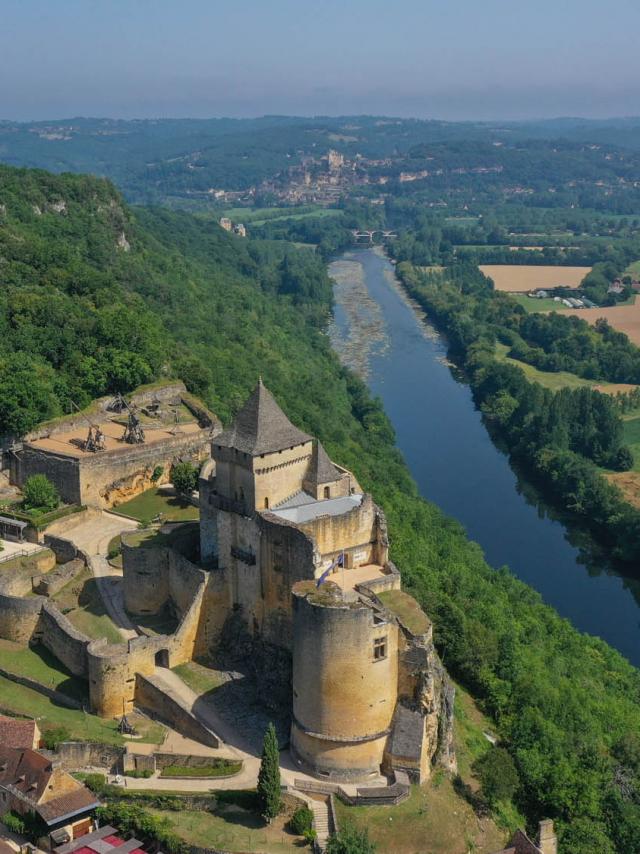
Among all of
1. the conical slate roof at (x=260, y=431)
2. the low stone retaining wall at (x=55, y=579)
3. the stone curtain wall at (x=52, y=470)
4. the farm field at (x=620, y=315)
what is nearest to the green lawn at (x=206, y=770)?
the conical slate roof at (x=260, y=431)

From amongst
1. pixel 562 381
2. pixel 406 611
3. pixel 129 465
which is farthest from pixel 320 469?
pixel 562 381

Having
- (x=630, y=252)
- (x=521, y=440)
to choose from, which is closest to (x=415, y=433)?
(x=521, y=440)

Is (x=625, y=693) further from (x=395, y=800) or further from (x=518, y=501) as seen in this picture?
(x=518, y=501)

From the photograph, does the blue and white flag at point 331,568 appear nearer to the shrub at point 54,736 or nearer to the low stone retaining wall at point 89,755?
the low stone retaining wall at point 89,755

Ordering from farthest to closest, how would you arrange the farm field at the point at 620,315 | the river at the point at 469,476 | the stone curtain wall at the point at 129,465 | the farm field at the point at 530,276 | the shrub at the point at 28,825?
1. the farm field at the point at 530,276
2. the farm field at the point at 620,315
3. the river at the point at 469,476
4. the stone curtain wall at the point at 129,465
5. the shrub at the point at 28,825

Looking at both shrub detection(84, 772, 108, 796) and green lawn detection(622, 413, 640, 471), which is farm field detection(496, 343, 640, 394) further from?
shrub detection(84, 772, 108, 796)

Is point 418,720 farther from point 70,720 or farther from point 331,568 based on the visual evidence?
point 70,720
